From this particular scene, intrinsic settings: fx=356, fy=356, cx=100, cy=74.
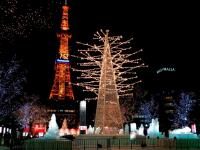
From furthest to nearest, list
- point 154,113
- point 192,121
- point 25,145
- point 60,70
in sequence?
point 60,70
point 154,113
point 192,121
point 25,145

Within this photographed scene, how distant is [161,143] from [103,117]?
13.6 feet

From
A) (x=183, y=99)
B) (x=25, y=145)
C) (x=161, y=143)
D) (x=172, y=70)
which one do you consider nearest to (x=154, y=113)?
(x=183, y=99)

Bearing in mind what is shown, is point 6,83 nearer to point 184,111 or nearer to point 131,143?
point 131,143

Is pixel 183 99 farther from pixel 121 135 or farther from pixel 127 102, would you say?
pixel 121 135

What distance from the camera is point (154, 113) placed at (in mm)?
62000

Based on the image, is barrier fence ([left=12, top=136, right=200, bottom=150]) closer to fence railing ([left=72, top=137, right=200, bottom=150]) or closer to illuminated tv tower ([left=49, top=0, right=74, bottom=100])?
fence railing ([left=72, top=137, right=200, bottom=150])

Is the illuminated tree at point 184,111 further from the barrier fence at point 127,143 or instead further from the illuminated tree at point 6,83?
the barrier fence at point 127,143

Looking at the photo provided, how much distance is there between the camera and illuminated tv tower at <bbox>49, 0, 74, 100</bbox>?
82500 mm

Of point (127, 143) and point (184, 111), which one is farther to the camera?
point (184, 111)

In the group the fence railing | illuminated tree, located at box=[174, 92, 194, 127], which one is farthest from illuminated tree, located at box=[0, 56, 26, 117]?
illuminated tree, located at box=[174, 92, 194, 127]

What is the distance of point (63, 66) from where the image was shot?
8388cm

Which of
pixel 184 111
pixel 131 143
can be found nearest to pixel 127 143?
pixel 131 143

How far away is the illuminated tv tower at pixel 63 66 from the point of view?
82.5m

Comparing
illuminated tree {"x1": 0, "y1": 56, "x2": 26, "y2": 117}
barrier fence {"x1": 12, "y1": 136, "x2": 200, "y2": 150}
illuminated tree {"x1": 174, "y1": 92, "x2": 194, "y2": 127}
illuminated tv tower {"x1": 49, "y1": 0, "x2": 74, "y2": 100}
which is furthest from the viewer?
illuminated tv tower {"x1": 49, "y1": 0, "x2": 74, "y2": 100}
